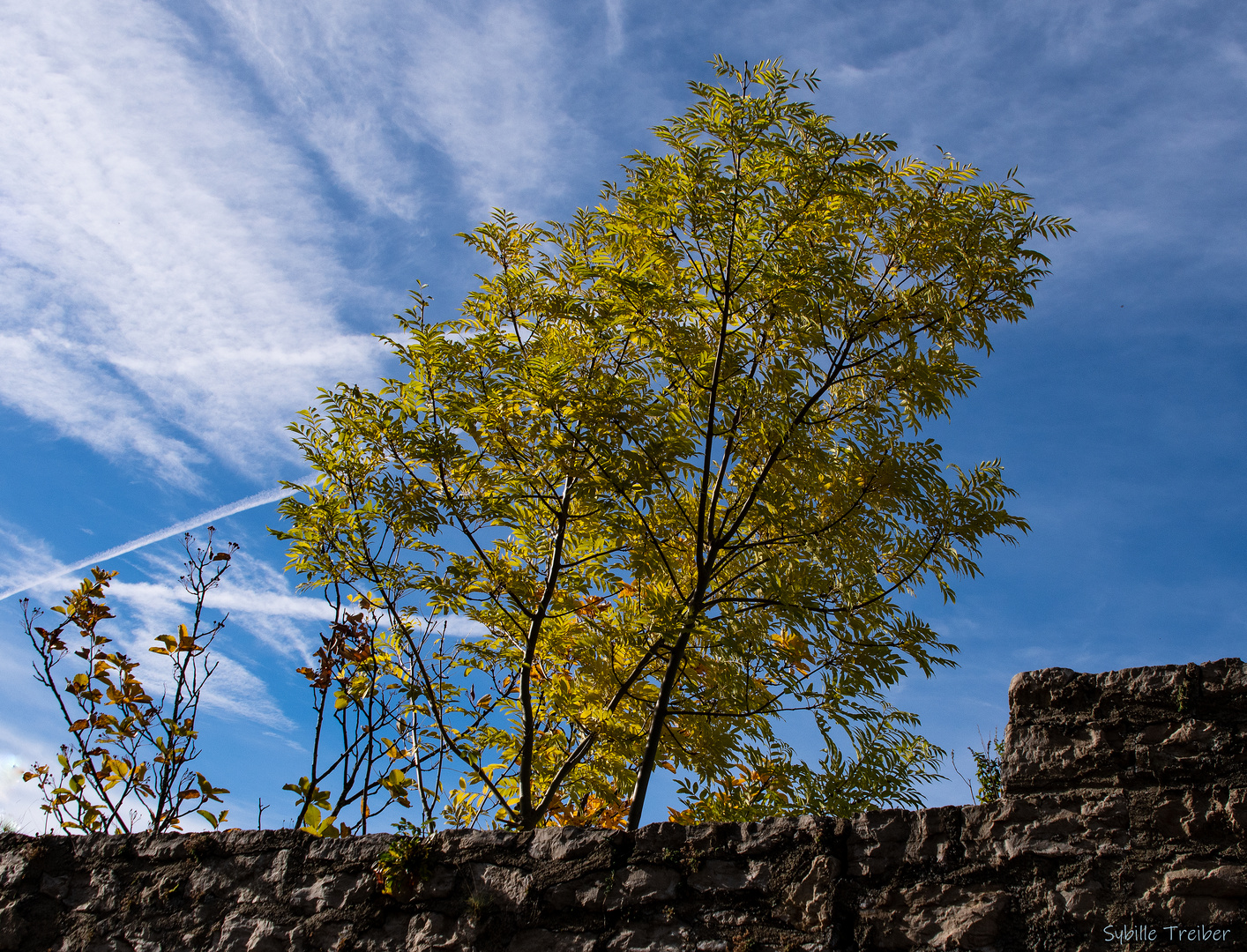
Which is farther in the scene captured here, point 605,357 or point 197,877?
point 605,357

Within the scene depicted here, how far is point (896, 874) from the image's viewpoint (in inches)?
98.3

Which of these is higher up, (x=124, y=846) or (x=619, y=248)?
(x=619, y=248)

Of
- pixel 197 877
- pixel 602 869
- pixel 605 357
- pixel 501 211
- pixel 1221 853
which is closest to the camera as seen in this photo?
pixel 1221 853

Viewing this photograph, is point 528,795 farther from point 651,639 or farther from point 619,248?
point 619,248

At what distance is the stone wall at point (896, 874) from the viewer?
7.39ft

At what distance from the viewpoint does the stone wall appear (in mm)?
2252

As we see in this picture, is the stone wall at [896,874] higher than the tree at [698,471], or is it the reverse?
the tree at [698,471]

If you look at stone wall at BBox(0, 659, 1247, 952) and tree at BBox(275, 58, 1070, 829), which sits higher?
tree at BBox(275, 58, 1070, 829)

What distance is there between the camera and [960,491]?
446cm

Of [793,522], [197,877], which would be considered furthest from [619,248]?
[197,877]

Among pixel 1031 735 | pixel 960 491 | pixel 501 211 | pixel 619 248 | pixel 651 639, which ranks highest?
pixel 501 211

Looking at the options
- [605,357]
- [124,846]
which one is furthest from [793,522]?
[124,846]

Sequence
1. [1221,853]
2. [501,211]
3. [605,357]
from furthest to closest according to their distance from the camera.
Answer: [501,211] < [605,357] < [1221,853]

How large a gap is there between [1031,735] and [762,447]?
2380mm
